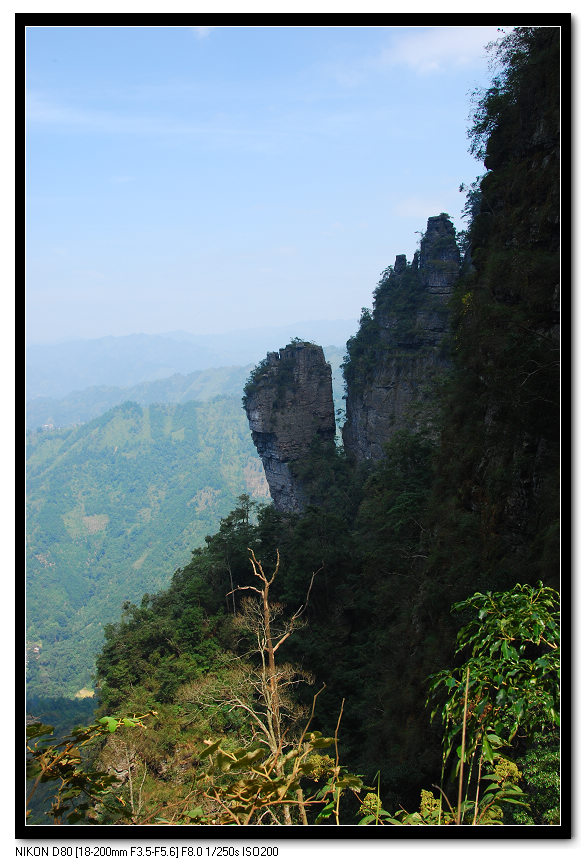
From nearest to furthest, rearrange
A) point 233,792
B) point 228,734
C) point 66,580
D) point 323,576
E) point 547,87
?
point 233,792, point 547,87, point 228,734, point 323,576, point 66,580

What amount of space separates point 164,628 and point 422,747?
8704 mm

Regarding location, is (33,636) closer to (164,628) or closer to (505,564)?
(164,628)

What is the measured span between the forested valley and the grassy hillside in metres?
34.2

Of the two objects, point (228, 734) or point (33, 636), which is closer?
point (228, 734)

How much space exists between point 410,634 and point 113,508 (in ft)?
284

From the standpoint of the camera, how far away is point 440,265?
23.0 metres

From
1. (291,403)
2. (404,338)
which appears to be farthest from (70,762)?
(291,403)

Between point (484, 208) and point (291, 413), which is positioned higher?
point (484, 208)

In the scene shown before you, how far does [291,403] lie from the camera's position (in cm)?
2697

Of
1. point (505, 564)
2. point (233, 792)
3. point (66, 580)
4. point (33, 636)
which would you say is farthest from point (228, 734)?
point (66, 580)

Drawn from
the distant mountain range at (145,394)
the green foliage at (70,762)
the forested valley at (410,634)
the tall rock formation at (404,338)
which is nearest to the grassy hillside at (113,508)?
the tall rock formation at (404,338)

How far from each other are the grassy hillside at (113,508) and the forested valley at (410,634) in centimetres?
3420

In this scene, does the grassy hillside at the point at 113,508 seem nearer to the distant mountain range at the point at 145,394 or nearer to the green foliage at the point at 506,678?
the distant mountain range at the point at 145,394

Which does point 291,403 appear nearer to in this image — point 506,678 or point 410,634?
point 410,634
